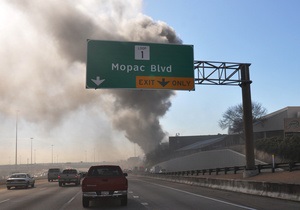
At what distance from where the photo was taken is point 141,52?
75.8ft

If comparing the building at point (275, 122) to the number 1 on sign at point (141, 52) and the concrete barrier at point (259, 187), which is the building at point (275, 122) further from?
the number 1 on sign at point (141, 52)

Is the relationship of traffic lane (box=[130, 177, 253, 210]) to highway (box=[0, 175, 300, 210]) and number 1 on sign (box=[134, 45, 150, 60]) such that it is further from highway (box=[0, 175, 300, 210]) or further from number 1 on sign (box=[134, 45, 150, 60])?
number 1 on sign (box=[134, 45, 150, 60])

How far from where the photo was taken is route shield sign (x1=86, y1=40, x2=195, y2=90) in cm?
2236

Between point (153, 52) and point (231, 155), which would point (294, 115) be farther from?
point (153, 52)

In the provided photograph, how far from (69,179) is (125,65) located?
16.7 m

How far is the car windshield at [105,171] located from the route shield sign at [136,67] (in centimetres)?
721

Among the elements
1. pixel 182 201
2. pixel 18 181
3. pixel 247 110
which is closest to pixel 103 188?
pixel 182 201

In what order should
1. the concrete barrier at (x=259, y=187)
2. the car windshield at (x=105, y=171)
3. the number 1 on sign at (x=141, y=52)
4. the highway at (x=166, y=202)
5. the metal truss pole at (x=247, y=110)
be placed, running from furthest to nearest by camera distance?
the metal truss pole at (x=247, y=110) → the number 1 on sign at (x=141, y=52) → the concrete barrier at (x=259, y=187) → the car windshield at (x=105, y=171) → the highway at (x=166, y=202)

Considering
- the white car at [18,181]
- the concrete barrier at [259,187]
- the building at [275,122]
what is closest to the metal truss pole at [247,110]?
the concrete barrier at [259,187]

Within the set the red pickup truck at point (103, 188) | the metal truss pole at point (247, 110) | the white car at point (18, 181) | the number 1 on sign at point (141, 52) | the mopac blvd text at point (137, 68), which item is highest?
the number 1 on sign at point (141, 52)

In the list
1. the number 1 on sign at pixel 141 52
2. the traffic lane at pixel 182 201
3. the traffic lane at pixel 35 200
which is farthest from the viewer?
the number 1 on sign at pixel 141 52

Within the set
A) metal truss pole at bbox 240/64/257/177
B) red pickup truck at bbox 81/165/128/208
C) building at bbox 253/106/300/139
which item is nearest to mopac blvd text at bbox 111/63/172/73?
metal truss pole at bbox 240/64/257/177

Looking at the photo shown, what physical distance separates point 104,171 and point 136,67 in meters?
8.45

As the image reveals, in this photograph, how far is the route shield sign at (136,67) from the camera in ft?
73.4
